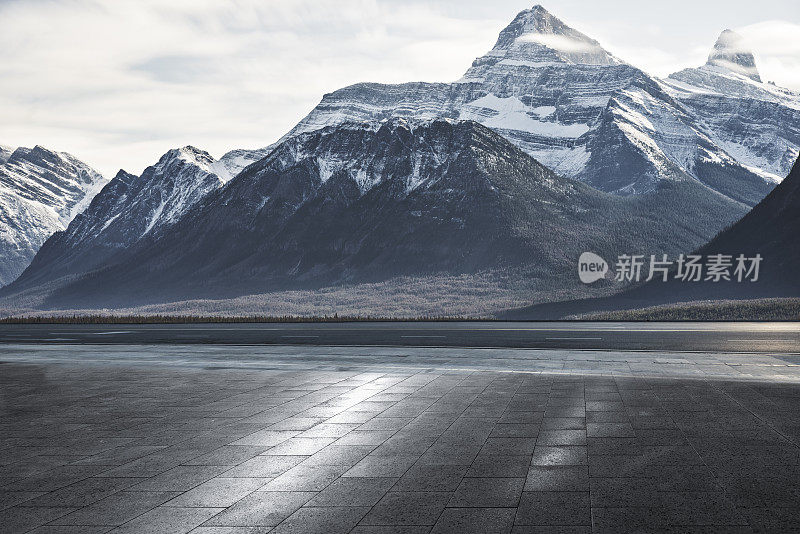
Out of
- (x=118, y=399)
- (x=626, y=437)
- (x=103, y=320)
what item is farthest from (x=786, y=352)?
(x=103, y=320)

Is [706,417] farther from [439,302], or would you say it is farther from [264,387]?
[439,302]

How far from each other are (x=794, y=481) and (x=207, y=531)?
5.80 m

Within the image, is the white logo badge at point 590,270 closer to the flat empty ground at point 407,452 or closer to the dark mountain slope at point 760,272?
the dark mountain slope at point 760,272

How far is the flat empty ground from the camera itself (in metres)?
6.73

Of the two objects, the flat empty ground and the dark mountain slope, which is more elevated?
the dark mountain slope

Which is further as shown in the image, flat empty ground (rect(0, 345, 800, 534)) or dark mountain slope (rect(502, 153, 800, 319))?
dark mountain slope (rect(502, 153, 800, 319))

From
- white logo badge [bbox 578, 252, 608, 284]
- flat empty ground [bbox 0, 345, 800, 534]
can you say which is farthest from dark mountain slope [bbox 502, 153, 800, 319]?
flat empty ground [bbox 0, 345, 800, 534]

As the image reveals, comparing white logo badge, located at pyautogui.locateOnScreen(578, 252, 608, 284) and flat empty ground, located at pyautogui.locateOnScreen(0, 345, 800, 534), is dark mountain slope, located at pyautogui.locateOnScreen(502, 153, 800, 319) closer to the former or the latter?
white logo badge, located at pyautogui.locateOnScreen(578, 252, 608, 284)

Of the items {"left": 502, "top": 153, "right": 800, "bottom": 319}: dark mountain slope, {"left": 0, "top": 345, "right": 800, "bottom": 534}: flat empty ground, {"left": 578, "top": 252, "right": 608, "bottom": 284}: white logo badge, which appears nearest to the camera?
{"left": 0, "top": 345, "right": 800, "bottom": 534}: flat empty ground

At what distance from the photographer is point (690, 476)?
7.79 m

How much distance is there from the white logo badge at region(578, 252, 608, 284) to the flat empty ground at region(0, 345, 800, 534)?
175014 millimetres

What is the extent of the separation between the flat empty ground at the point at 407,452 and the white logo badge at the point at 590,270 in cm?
17501

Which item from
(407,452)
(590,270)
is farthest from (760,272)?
(407,452)

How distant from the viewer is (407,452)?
9.18 meters
